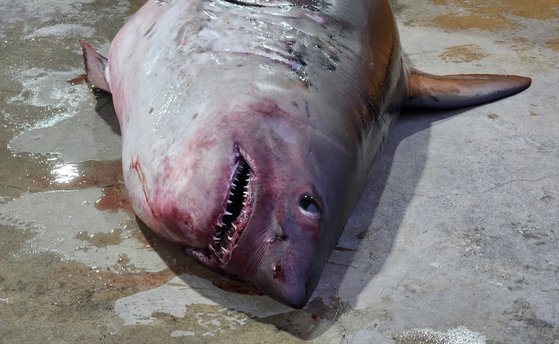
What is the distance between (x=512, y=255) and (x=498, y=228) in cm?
22

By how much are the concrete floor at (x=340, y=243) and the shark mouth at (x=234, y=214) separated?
311 millimetres

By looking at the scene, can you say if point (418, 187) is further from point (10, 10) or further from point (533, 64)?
point (10, 10)

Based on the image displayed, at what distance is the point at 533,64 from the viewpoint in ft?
18.2

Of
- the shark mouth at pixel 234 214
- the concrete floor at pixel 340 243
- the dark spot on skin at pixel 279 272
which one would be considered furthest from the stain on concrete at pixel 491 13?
the dark spot on skin at pixel 279 272

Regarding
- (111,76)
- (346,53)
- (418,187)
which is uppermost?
(346,53)

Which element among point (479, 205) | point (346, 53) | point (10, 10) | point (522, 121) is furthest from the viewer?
point (10, 10)

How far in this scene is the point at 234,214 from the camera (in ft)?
9.74

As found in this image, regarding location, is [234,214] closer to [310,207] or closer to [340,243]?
[310,207]

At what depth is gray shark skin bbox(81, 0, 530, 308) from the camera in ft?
9.67

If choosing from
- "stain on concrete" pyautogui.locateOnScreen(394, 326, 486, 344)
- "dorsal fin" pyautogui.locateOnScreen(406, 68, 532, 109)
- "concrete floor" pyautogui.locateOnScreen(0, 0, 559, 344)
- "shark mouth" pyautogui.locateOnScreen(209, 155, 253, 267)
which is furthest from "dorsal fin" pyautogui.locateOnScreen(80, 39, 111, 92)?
"stain on concrete" pyautogui.locateOnScreen(394, 326, 486, 344)

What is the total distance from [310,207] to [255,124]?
1.24 ft

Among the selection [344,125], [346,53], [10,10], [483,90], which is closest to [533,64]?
[483,90]

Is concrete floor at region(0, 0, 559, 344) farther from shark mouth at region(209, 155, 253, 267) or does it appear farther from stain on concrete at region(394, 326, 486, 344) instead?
shark mouth at region(209, 155, 253, 267)

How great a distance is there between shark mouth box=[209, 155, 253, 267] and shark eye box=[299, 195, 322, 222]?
0.64ft
